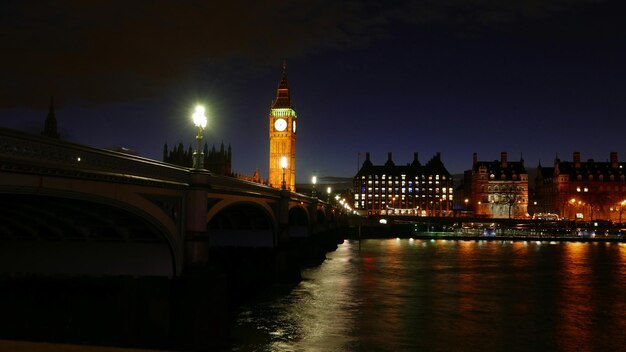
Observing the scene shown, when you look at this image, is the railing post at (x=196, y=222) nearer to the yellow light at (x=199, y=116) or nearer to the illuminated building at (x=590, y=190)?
the yellow light at (x=199, y=116)

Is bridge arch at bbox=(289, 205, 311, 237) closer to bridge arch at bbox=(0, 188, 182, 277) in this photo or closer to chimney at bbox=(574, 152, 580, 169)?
bridge arch at bbox=(0, 188, 182, 277)

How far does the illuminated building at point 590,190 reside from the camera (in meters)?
164

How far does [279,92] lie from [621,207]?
105 m

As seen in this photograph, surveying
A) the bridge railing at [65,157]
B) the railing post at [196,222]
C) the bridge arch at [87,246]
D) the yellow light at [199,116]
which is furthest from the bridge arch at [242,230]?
the bridge railing at [65,157]

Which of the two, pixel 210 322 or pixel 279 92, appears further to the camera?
pixel 279 92

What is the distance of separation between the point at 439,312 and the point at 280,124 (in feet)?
483

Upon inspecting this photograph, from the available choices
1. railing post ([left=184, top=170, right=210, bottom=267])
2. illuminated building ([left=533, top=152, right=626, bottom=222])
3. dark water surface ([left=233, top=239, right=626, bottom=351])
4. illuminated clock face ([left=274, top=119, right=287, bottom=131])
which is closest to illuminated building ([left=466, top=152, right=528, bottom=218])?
illuminated building ([left=533, top=152, right=626, bottom=222])

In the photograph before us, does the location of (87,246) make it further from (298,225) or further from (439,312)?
(298,225)

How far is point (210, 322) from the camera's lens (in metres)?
19.7

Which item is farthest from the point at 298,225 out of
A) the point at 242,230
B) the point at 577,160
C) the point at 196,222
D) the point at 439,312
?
the point at 577,160

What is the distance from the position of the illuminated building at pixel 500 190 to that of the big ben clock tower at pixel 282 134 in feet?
189

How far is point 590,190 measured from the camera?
164750 mm

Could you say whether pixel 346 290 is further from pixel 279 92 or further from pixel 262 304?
pixel 279 92

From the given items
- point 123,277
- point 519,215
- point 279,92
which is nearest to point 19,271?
point 123,277
